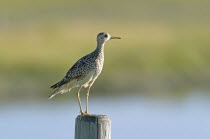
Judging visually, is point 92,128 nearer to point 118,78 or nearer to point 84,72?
point 84,72

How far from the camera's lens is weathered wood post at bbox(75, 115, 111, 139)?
10039 millimetres

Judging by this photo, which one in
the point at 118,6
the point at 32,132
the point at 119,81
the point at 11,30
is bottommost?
the point at 32,132

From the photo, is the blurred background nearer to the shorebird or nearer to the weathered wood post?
the shorebird

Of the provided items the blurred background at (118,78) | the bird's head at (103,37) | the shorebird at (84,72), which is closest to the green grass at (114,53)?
the blurred background at (118,78)

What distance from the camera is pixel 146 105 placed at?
923 inches

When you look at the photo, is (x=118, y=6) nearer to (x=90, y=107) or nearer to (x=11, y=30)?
(x=11, y=30)

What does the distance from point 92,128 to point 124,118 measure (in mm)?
11760

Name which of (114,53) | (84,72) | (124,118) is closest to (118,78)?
(114,53)

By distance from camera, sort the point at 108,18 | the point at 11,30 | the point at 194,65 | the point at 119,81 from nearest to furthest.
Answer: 1. the point at 119,81
2. the point at 194,65
3. the point at 11,30
4. the point at 108,18

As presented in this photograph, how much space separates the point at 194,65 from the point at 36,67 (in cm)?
571

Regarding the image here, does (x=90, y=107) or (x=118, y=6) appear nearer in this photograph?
(x=90, y=107)

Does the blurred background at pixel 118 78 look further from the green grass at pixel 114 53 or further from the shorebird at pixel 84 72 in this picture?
the shorebird at pixel 84 72

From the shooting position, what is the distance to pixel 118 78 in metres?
25.4

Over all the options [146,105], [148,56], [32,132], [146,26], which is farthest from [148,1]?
[32,132]
